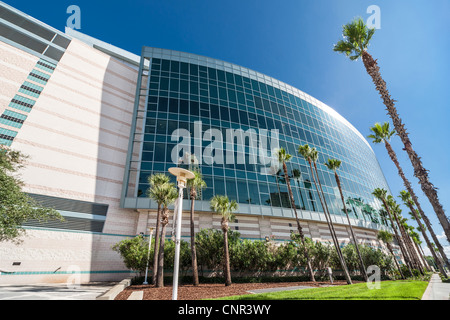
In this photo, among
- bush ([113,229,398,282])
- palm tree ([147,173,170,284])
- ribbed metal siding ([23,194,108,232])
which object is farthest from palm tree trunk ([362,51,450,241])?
ribbed metal siding ([23,194,108,232])

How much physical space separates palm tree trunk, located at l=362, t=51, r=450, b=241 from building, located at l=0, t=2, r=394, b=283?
17.1 meters

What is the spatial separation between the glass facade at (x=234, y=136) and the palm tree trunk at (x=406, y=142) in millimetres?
17026

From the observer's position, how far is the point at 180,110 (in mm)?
29922

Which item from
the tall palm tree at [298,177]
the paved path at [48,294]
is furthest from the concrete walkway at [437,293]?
the tall palm tree at [298,177]

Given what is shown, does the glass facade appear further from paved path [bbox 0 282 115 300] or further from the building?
paved path [bbox 0 282 115 300]

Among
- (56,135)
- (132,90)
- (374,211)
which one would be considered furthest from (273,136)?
(56,135)

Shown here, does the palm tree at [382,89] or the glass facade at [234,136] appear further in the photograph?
the glass facade at [234,136]

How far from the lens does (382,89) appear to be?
14.2 metres

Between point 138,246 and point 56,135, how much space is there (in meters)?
17.1

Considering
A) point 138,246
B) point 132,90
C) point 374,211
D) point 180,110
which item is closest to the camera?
point 138,246

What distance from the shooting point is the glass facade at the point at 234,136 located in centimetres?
2616

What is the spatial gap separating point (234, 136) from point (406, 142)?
21.3 metres

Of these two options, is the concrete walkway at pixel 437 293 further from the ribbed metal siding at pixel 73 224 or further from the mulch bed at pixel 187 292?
the ribbed metal siding at pixel 73 224
